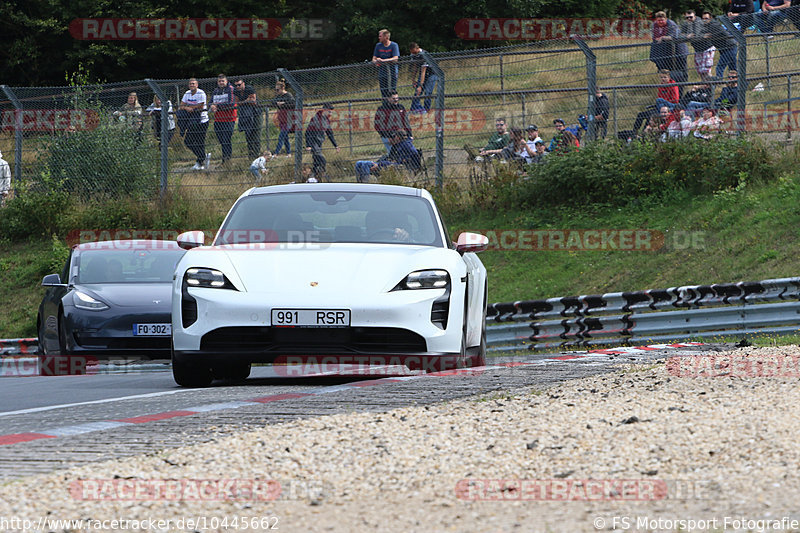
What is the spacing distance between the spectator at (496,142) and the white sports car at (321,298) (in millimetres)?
12157

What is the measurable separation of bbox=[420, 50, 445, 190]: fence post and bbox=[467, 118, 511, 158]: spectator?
1.82 feet

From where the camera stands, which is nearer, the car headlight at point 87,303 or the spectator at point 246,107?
the car headlight at point 87,303

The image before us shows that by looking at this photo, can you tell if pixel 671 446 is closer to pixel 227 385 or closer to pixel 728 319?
pixel 227 385

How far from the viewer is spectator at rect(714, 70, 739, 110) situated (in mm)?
19094

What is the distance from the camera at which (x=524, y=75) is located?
21500 mm

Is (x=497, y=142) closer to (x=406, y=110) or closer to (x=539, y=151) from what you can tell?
(x=539, y=151)

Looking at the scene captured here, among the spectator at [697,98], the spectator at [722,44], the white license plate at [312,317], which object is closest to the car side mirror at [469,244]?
the white license plate at [312,317]

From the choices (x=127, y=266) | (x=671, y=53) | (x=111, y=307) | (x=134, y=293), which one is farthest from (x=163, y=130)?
(x=111, y=307)

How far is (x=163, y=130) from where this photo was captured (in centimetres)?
2308

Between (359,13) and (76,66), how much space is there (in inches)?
389

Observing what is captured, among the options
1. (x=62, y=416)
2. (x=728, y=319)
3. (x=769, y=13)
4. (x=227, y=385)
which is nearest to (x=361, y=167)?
(x=769, y=13)

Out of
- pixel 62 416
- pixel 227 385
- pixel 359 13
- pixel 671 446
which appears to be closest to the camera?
pixel 671 446

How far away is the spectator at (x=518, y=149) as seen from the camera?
70.7 ft

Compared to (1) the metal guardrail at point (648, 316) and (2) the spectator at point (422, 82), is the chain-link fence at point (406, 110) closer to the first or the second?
(2) the spectator at point (422, 82)
